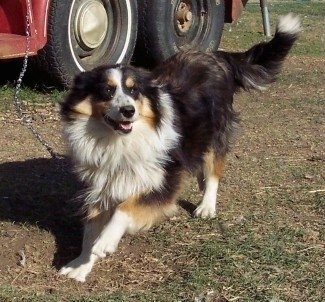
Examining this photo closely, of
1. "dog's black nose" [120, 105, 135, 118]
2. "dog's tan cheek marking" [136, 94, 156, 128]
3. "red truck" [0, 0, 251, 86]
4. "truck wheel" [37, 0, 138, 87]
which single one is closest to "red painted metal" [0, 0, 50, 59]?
"red truck" [0, 0, 251, 86]

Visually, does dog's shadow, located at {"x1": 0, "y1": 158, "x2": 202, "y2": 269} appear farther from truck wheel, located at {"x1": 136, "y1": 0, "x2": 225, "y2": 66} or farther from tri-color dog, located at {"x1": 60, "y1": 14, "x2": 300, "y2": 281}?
truck wheel, located at {"x1": 136, "y1": 0, "x2": 225, "y2": 66}

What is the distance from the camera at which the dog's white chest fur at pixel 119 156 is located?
3928 mm

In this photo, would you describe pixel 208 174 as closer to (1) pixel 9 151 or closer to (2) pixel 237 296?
(2) pixel 237 296

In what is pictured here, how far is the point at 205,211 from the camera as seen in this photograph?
4531 millimetres

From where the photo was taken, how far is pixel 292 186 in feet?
16.3

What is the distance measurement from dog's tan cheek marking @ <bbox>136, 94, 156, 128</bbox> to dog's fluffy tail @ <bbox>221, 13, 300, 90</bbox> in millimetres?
1071

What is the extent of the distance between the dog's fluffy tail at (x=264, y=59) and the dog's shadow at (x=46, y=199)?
47.1 inches

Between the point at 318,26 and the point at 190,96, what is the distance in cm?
949

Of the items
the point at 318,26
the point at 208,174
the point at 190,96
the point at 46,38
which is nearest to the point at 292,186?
the point at 208,174

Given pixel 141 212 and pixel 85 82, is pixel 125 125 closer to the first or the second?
pixel 85 82

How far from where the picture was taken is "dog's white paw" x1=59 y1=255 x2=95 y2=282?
147 inches

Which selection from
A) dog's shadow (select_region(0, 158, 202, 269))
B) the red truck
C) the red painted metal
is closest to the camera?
dog's shadow (select_region(0, 158, 202, 269))

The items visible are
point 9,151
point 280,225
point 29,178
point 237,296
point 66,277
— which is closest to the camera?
point 237,296

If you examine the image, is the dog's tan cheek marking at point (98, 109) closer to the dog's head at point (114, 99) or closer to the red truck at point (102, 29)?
the dog's head at point (114, 99)
